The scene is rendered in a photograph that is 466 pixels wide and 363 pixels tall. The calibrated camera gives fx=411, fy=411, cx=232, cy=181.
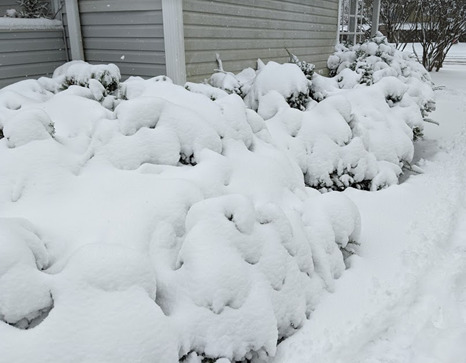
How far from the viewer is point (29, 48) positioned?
19.1ft

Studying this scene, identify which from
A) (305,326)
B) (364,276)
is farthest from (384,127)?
(305,326)

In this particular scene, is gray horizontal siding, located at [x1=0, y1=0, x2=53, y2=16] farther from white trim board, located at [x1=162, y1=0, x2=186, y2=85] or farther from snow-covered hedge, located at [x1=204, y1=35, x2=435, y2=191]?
snow-covered hedge, located at [x1=204, y1=35, x2=435, y2=191]

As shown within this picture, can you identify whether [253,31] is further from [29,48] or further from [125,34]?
[29,48]

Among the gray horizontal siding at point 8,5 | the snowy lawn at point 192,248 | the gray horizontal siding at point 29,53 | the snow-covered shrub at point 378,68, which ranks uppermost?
the gray horizontal siding at point 8,5

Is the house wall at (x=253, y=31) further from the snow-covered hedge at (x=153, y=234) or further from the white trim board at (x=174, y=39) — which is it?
the snow-covered hedge at (x=153, y=234)

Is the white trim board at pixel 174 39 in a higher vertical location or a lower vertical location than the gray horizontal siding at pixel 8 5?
lower

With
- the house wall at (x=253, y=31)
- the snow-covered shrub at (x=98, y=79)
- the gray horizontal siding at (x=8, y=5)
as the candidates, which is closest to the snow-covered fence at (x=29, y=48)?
the gray horizontal siding at (x=8, y=5)

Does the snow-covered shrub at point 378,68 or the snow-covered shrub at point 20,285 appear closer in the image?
the snow-covered shrub at point 20,285

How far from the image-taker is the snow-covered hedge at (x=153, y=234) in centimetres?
181

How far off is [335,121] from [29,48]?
4374mm

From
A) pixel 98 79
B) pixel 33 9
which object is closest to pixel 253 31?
pixel 33 9

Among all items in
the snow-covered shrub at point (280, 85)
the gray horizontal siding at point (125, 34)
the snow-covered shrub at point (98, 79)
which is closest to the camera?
the snow-covered shrub at point (98, 79)

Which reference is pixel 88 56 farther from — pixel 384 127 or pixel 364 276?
pixel 364 276

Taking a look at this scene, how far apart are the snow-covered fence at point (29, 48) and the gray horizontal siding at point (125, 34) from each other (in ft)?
1.38
